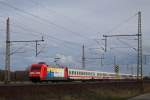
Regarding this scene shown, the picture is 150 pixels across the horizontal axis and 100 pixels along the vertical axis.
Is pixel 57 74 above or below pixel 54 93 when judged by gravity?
above

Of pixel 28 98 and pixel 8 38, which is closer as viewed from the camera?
pixel 28 98

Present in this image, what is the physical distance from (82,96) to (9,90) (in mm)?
11427

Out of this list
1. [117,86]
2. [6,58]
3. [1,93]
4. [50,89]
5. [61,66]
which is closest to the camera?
[1,93]

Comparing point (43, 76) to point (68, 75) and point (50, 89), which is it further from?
point (50, 89)

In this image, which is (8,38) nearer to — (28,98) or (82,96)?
(82,96)

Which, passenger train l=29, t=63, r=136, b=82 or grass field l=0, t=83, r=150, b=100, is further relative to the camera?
passenger train l=29, t=63, r=136, b=82

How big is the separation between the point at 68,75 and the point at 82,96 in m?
33.7

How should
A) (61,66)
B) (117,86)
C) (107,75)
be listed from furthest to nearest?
(107,75) < (61,66) < (117,86)

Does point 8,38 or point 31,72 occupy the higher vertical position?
point 8,38

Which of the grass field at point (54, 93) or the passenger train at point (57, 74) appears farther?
the passenger train at point (57, 74)

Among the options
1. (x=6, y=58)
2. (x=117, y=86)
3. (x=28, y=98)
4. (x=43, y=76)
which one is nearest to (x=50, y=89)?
(x=28, y=98)

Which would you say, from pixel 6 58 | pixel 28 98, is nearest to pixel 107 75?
pixel 6 58

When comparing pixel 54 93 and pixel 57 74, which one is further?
pixel 57 74

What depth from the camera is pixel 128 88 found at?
51844 millimetres
